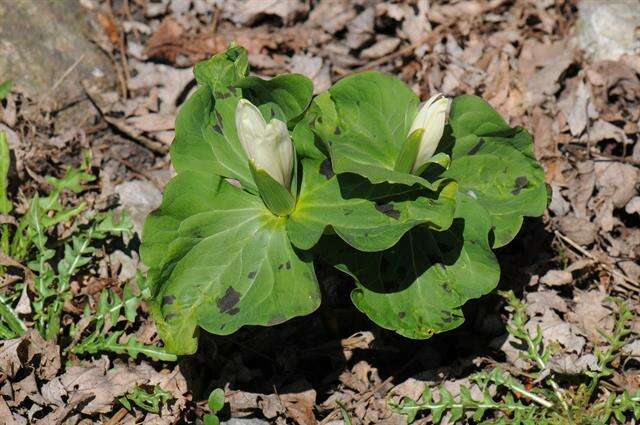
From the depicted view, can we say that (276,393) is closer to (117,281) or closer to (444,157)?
(117,281)

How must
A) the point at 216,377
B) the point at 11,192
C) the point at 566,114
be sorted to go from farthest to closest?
the point at 566,114
the point at 11,192
the point at 216,377

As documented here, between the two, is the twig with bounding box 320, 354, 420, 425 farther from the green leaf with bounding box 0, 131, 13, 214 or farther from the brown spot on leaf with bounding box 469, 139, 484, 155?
the green leaf with bounding box 0, 131, 13, 214

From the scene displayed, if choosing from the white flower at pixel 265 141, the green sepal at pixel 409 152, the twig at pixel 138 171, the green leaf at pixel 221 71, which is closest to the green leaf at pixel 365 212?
the green sepal at pixel 409 152

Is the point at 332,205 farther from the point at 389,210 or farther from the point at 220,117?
the point at 220,117

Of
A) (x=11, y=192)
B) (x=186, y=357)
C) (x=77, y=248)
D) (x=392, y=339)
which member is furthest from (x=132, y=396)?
(x=11, y=192)

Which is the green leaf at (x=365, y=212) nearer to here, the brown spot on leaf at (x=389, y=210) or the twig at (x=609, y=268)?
the brown spot on leaf at (x=389, y=210)

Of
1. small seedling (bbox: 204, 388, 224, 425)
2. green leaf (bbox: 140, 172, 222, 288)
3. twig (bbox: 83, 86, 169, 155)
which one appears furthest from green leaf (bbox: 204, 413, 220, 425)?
twig (bbox: 83, 86, 169, 155)

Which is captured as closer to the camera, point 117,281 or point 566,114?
point 117,281
